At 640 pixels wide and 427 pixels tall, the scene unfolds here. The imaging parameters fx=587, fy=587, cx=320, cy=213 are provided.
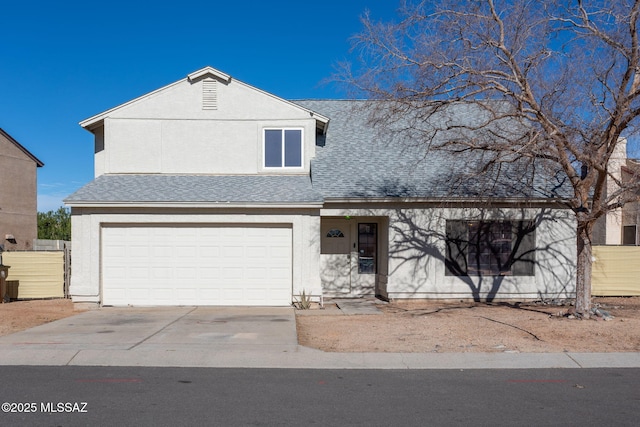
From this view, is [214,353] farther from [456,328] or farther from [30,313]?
[30,313]

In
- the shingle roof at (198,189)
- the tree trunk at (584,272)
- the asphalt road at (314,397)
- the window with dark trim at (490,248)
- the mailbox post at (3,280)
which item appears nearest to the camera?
the asphalt road at (314,397)

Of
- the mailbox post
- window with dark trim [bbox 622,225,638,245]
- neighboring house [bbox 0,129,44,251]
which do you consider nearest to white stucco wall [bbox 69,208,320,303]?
the mailbox post

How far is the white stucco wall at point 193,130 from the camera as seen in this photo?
16953 millimetres

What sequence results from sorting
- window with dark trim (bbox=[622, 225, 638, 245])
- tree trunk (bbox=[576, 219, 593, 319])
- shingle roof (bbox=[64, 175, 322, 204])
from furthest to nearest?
window with dark trim (bbox=[622, 225, 638, 245])
shingle roof (bbox=[64, 175, 322, 204])
tree trunk (bbox=[576, 219, 593, 319])

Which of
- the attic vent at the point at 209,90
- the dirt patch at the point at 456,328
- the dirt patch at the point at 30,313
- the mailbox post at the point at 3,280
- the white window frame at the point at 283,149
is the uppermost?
the attic vent at the point at 209,90

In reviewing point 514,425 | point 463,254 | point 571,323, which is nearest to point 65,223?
point 463,254

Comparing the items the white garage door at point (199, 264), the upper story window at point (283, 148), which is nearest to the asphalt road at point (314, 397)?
the white garage door at point (199, 264)

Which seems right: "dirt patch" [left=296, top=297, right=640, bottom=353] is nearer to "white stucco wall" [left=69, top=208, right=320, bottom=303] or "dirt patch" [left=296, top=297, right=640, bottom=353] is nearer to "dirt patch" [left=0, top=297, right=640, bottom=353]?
"dirt patch" [left=0, top=297, right=640, bottom=353]

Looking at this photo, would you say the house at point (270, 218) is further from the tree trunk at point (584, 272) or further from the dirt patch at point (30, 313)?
the tree trunk at point (584, 272)

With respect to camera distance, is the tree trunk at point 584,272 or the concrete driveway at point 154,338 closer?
the concrete driveway at point 154,338

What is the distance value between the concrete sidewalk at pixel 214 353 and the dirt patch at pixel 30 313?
74cm

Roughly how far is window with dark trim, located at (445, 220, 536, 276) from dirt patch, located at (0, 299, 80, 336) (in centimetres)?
1046

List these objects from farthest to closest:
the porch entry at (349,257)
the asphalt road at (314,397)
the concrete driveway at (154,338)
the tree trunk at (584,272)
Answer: the porch entry at (349,257), the tree trunk at (584,272), the concrete driveway at (154,338), the asphalt road at (314,397)

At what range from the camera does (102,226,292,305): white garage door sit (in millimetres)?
15859
